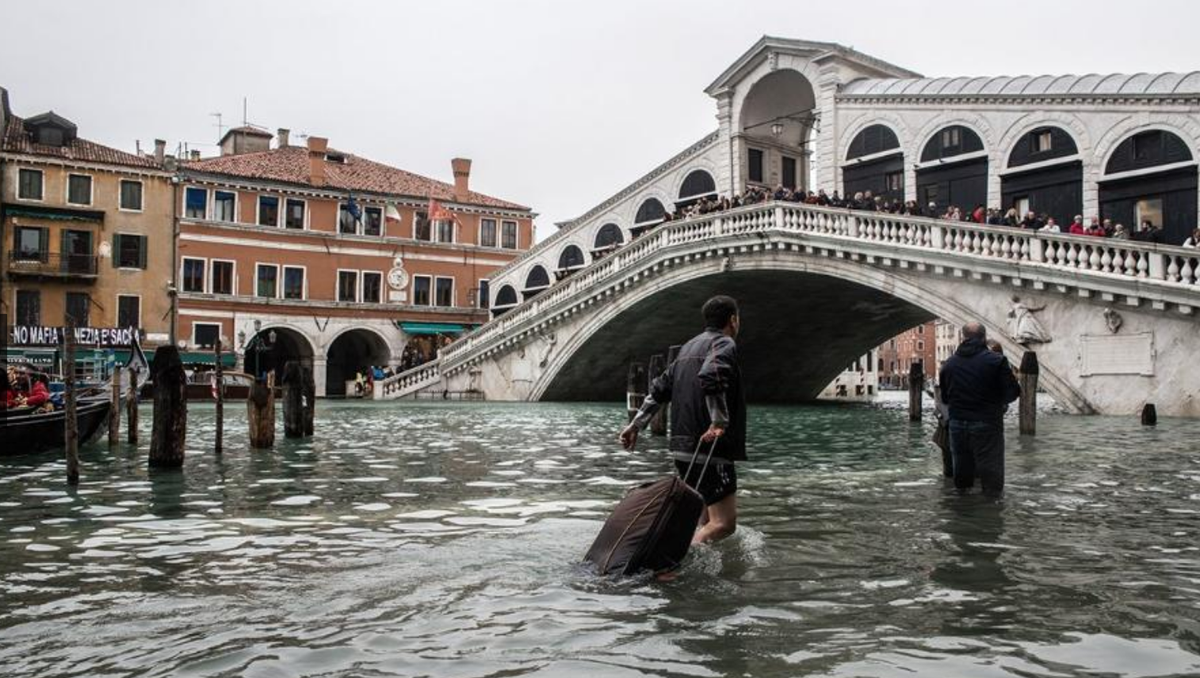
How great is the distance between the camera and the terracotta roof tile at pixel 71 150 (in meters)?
35.2

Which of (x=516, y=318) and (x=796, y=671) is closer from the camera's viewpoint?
(x=796, y=671)

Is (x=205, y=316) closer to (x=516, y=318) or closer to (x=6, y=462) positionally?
(x=516, y=318)

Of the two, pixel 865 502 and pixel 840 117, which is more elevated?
pixel 840 117

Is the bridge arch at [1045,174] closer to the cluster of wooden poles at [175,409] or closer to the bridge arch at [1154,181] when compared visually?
the bridge arch at [1154,181]

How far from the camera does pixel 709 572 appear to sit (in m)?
5.37

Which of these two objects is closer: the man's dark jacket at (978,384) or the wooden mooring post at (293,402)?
the man's dark jacket at (978,384)

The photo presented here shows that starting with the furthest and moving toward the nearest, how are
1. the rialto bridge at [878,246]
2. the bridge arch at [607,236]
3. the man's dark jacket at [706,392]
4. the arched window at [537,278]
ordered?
the arched window at [537,278] < the bridge arch at [607,236] < the rialto bridge at [878,246] < the man's dark jacket at [706,392]

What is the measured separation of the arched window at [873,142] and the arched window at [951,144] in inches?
37.4

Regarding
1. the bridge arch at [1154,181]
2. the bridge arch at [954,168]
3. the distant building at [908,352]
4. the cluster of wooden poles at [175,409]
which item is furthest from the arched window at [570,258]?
the distant building at [908,352]

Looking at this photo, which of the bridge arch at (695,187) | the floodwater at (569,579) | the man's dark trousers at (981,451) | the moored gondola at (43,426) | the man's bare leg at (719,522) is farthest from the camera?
the bridge arch at (695,187)

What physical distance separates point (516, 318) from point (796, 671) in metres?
28.6

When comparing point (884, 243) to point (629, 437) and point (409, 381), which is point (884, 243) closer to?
point (629, 437)

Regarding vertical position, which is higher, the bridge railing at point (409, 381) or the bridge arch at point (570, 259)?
the bridge arch at point (570, 259)

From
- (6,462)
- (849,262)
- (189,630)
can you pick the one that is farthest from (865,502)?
(849,262)
